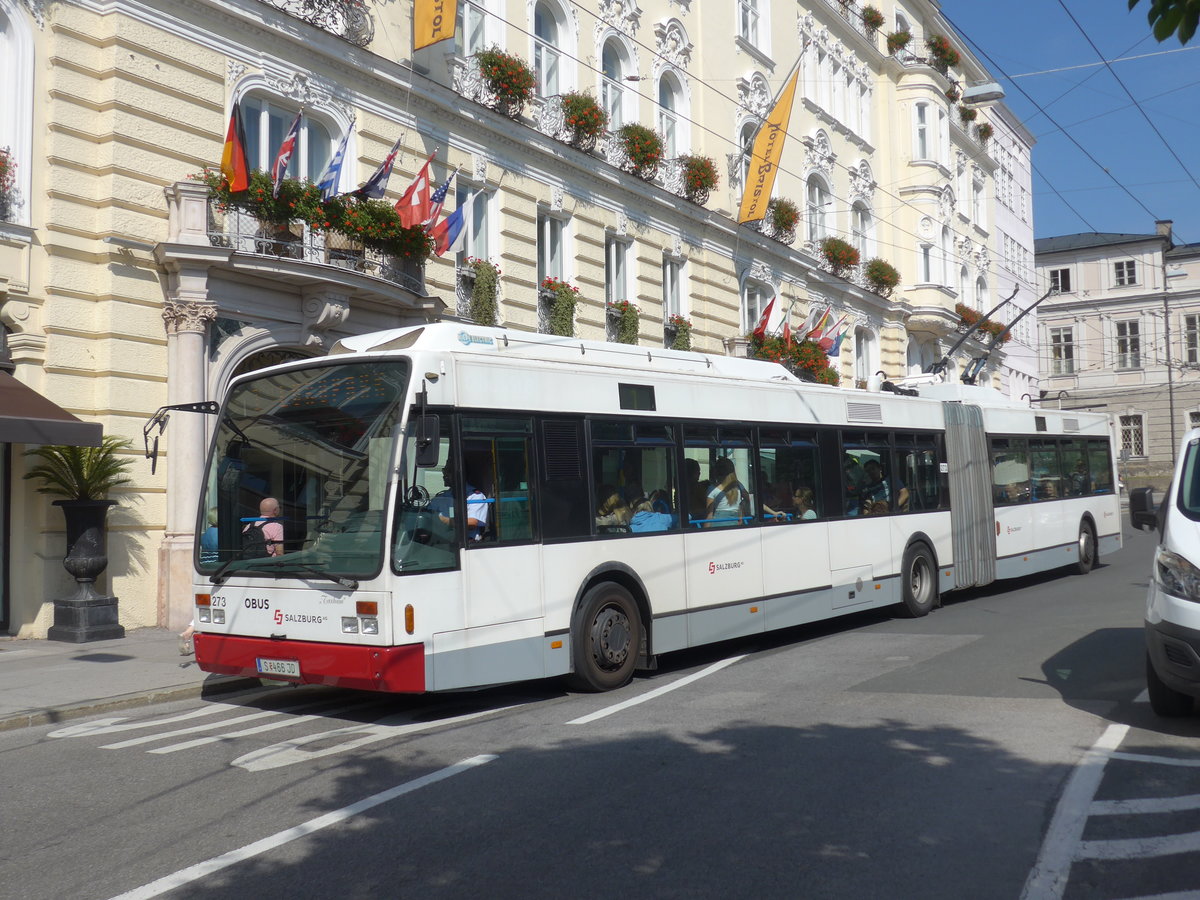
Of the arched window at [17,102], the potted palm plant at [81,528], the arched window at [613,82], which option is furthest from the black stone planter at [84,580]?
the arched window at [613,82]

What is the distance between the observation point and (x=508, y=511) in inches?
371

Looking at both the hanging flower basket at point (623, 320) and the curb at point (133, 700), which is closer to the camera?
the curb at point (133, 700)

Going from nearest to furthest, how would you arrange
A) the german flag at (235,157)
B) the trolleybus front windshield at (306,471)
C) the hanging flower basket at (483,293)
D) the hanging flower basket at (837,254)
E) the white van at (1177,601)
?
the white van at (1177,601)
the trolleybus front windshield at (306,471)
the german flag at (235,157)
the hanging flower basket at (483,293)
the hanging flower basket at (837,254)

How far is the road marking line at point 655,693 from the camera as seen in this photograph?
880 cm

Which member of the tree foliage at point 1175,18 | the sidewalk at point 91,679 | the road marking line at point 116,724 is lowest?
the road marking line at point 116,724

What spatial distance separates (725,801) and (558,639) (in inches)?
141

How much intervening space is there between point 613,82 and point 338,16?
311 inches

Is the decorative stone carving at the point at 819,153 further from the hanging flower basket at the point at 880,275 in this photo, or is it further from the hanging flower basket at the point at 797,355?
the hanging flower basket at the point at 797,355

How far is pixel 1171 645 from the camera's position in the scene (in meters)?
7.35

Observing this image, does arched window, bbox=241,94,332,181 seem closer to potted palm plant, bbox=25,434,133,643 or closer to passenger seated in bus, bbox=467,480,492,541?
potted palm plant, bbox=25,434,133,643

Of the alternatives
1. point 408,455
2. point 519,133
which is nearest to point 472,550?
point 408,455

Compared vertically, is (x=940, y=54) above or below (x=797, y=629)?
above

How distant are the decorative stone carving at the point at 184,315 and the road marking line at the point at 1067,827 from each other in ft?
39.3

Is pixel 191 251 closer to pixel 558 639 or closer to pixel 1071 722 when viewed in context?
pixel 558 639
